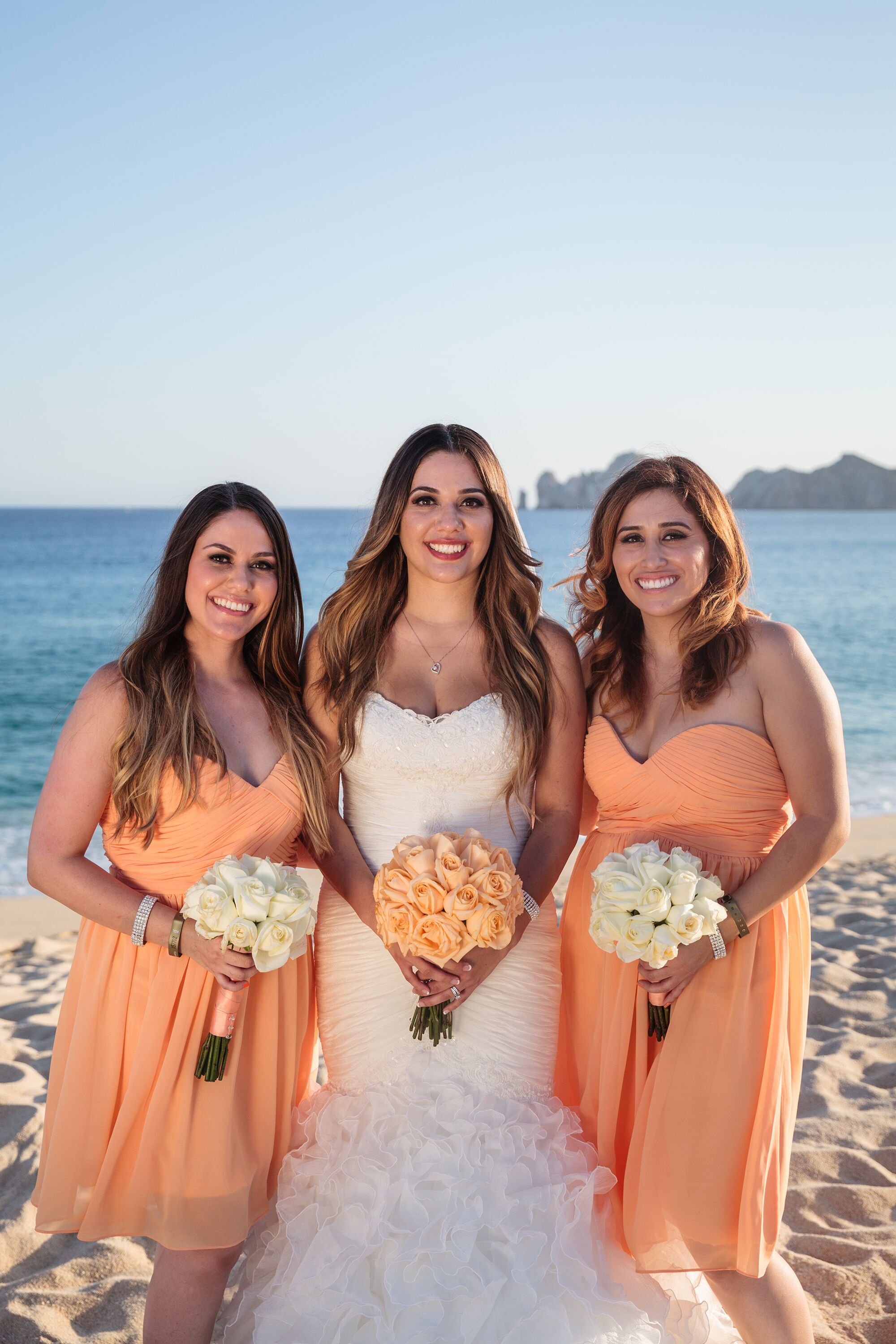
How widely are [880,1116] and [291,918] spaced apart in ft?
11.7

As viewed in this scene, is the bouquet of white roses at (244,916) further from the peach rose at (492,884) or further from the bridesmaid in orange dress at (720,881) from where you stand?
the bridesmaid in orange dress at (720,881)

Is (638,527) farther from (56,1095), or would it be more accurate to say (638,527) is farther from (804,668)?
(56,1095)

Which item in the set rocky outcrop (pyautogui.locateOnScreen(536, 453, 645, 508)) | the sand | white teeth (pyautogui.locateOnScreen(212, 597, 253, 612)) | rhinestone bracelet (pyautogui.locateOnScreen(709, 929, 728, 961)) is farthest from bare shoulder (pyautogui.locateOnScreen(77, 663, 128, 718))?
rocky outcrop (pyautogui.locateOnScreen(536, 453, 645, 508))

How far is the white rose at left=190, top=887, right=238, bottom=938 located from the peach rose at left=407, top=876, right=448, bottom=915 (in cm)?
55

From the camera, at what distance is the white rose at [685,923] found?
9.89 feet

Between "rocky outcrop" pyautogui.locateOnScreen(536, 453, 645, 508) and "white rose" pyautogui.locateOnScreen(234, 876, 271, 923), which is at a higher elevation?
"rocky outcrop" pyautogui.locateOnScreen(536, 453, 645, 508)

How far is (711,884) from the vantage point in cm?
308

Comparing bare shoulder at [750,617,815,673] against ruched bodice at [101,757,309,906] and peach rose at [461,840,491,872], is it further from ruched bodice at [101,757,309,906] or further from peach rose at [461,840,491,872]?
ruched bodice at [101,757,309,906]

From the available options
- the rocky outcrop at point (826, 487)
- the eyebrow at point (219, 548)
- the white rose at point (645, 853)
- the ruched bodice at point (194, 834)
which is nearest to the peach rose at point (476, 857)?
the white rose at point (645, 853)

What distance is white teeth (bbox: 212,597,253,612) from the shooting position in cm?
369

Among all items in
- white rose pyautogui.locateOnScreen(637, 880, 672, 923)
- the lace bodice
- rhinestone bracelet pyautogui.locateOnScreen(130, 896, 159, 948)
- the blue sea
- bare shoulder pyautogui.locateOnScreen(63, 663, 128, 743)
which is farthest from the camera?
the blue sea

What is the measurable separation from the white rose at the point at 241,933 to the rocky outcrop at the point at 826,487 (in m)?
127

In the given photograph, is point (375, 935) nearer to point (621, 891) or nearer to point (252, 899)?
point (252, 899)

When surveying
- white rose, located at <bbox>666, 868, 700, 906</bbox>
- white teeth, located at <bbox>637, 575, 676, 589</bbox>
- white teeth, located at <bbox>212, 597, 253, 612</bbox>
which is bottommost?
white rose, located at <bbox>666, 868, 700, 906</bbox>
